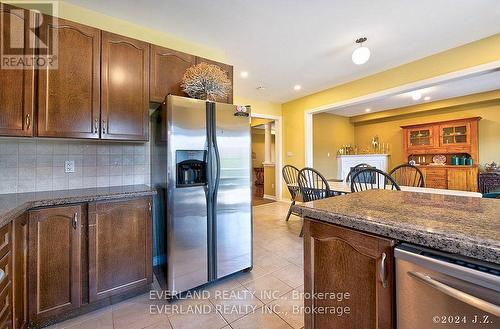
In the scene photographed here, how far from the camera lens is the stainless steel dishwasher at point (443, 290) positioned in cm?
59

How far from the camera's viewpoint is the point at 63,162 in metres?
1.94

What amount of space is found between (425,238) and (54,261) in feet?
7.00

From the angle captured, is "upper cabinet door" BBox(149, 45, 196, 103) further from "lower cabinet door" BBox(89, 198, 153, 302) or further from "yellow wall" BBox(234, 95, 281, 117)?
"yellow wall" BBox(234, 95, 281, 117)

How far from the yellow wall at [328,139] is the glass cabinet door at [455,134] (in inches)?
96.3

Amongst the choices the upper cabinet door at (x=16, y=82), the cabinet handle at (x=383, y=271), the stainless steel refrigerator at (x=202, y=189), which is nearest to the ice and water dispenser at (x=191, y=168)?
the stainless steel refrigerator at (x=202, y=189)

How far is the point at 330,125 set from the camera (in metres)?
6.70

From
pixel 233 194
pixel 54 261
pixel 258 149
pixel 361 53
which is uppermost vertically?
pixel 361 53

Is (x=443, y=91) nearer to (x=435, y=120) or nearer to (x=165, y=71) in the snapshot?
(x=435, y=120)

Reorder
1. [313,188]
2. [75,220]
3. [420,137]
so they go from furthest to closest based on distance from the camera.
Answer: [420,137]
[313,188]
[75,220]

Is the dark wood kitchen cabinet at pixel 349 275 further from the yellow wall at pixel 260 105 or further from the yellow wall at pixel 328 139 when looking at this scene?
the yellow wall at pixel 328 139

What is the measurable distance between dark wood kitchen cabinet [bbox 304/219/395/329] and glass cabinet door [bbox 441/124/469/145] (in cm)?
→ 632

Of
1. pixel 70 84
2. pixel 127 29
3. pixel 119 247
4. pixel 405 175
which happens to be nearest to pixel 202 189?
pixel 119 247

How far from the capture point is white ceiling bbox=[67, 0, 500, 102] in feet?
6.97

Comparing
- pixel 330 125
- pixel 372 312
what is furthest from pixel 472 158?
pixel 372 312
